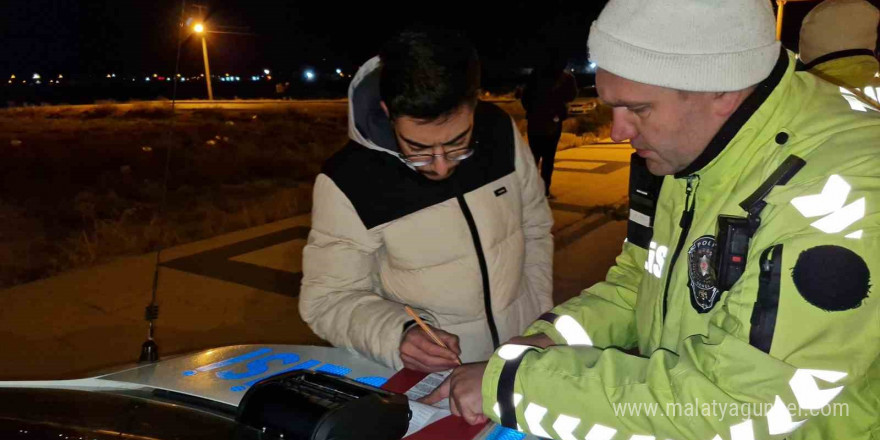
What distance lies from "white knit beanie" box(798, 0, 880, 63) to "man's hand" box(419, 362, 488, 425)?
3278 mm

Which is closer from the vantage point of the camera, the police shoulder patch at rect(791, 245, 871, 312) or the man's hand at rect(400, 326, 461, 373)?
the police shoulder patch at rect(791, 245, 871, 312)

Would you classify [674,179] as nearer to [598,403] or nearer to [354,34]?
[598,403]

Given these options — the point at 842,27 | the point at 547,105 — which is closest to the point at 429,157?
the point at 842,27

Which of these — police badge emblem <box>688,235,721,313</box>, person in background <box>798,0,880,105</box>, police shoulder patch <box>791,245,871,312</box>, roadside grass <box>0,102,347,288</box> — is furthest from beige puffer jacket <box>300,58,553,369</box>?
person in background <box>798,0,880,105</box>

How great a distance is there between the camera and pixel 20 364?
159 inches

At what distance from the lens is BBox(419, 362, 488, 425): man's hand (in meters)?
1.30

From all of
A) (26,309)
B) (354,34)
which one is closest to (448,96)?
(26,309)

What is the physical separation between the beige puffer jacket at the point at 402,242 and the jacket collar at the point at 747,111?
836 mm

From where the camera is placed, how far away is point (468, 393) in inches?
51.3

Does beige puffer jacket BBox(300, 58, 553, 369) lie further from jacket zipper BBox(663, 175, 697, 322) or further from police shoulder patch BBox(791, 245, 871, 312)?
police shoulder patch BBox(791, 245, 871, 312)

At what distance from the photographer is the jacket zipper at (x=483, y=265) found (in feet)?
6.32

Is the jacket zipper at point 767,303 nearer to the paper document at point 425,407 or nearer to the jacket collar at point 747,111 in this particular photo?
the jacket collar at point 747,111

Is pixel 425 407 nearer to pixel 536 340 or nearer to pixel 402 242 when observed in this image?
pixel 536 340

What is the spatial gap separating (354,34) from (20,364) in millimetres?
48524
